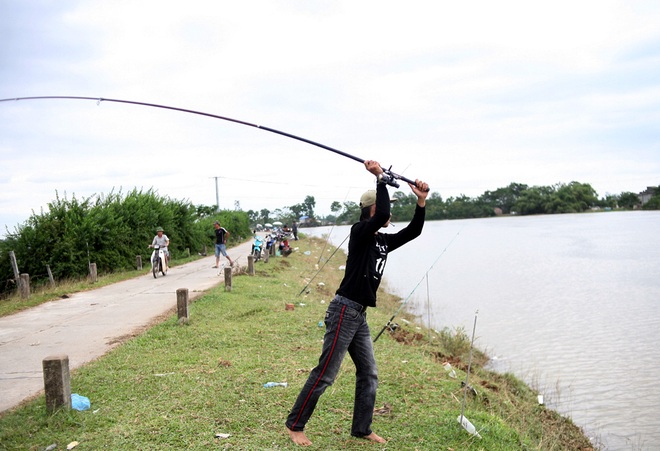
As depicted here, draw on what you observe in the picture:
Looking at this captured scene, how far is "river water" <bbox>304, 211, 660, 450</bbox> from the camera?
8.29 meters

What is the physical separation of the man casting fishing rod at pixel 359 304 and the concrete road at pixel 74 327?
3493mm

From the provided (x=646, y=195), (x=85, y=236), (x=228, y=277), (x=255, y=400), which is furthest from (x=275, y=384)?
(x=646, y=195)

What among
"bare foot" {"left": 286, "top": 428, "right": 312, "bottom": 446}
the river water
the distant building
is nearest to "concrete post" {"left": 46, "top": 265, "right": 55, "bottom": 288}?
the river water

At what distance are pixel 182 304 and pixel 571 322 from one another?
10190mm

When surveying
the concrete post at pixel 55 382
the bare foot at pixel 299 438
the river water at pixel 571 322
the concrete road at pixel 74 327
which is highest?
the concrete post at pixel 55 382

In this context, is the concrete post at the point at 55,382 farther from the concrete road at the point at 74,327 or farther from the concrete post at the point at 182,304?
the concrete post at the point at 182,304

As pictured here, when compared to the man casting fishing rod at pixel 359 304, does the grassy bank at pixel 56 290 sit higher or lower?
lower

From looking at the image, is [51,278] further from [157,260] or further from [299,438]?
[299,438]

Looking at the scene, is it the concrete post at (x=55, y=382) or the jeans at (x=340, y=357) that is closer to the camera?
the jeans at (x=340, y=357)

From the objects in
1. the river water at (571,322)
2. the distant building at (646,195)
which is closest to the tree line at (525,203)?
the distant building at (646,195)

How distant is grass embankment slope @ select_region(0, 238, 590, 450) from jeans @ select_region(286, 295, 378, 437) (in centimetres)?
45

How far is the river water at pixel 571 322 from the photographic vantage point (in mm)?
8289

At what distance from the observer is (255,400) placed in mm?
5484

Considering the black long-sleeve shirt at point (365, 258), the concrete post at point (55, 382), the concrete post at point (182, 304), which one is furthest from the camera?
the concrete post at point (182, 304)
